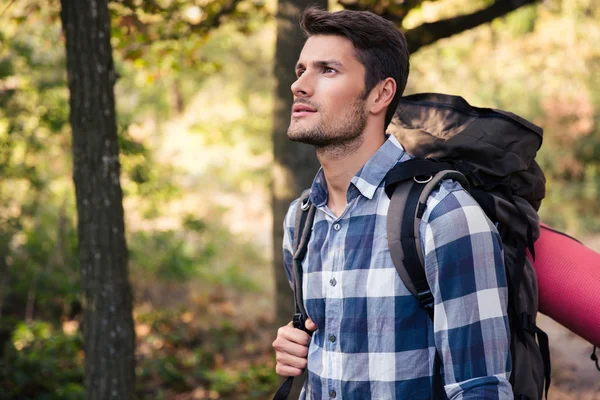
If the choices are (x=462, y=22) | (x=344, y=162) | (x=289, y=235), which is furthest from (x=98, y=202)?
(x=462, y=22)

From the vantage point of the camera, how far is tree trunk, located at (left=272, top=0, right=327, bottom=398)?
413 centimetres

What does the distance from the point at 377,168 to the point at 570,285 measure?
2.68 ft

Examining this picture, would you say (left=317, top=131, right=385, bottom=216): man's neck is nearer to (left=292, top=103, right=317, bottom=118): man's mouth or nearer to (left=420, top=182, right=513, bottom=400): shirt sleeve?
Result: (left=292, top=103, right=317, bottom=118): man's mouth

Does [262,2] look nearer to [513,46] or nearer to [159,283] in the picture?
[159,283]

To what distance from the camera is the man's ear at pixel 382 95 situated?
2.26 metres

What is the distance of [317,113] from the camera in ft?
7.32

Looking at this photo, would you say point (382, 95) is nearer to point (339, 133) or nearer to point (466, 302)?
point (339, 133)

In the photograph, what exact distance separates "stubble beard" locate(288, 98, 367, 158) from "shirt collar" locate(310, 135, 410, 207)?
0.31 ft

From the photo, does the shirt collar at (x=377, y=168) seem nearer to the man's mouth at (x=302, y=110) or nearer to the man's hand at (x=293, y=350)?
the man's mouth at (x=302, y=110)

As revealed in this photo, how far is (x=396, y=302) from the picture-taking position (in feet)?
6.50

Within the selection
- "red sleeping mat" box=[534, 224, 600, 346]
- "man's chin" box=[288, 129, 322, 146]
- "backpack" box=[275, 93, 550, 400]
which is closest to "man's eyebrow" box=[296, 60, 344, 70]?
"man's chin" box=[288, 129, 322, 146]

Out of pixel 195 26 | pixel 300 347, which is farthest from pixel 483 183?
pixel 195 26

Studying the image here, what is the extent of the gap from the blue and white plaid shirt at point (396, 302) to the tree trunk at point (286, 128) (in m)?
1.86

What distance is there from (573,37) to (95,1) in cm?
1120
